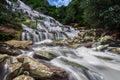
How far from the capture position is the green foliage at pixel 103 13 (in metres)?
17.1

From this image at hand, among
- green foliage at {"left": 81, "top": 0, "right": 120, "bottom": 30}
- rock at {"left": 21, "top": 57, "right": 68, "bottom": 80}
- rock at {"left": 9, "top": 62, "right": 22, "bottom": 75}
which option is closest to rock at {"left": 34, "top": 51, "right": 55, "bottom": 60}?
rock at {"left": 21, "top": 57, "right": 68, "bottom": 80}

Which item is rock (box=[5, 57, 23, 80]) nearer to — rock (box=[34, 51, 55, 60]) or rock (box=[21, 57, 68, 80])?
rock (box=[21, 57, 68, 80])

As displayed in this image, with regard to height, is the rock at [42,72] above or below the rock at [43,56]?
below

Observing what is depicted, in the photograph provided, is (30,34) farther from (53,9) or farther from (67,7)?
(53,9)

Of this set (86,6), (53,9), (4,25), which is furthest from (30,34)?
(53,9)

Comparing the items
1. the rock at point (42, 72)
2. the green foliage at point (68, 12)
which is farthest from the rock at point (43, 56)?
the green foliage at point (68, 12)

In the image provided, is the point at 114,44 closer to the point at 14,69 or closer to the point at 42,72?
the point at 42,72

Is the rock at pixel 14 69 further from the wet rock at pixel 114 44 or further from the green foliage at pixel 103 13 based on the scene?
the green foliage at pixel 103 13

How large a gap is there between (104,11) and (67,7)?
14754 millimetres

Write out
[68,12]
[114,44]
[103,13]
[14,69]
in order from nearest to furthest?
[14,69] → [114,44] → [103,13] → [68,12]

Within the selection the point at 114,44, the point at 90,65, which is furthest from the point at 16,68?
the point at 114,44

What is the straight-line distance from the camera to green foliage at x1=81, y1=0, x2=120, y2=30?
17.1m

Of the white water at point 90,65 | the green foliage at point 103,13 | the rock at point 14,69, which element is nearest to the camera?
the rock at point 14,69

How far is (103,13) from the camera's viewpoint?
57.1ft
